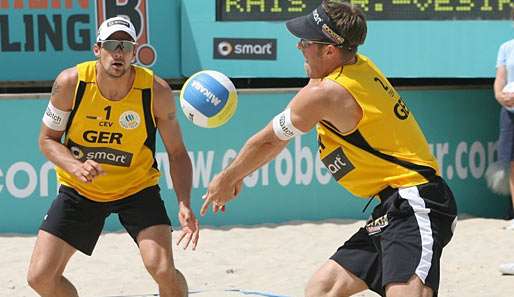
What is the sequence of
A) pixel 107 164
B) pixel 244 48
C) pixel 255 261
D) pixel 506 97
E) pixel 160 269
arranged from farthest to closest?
pixel 244 48 < pixel 506 97 < pixel 255 261 < pixel 107 164 < pixel 160 269

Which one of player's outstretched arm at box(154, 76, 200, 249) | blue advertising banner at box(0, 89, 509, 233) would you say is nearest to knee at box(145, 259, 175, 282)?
player's outstretched arm at box(154, 76, 200, 249)

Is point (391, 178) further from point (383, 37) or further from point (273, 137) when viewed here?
point (383, 37)

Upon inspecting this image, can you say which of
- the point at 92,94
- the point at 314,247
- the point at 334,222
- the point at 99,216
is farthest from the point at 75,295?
the point at 334,222

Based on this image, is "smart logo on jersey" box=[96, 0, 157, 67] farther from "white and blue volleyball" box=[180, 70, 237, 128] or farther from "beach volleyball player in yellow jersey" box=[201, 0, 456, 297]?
"beach volleyball player in yellow jersey" box=[201, 0, 456, 297]

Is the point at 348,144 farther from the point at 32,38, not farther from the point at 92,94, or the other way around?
the point at 32,38

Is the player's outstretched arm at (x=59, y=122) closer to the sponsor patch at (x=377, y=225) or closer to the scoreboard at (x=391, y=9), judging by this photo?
the sponsor patch at (x=377, y=225)

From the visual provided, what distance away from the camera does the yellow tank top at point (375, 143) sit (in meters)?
4.49

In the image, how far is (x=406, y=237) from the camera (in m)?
4.50

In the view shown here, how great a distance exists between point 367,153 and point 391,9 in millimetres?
4948

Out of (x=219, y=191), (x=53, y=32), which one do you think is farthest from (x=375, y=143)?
(x=53, y=32)

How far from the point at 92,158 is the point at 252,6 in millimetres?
3945

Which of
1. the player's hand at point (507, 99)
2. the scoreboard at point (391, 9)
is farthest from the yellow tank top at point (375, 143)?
the scoreboard at point (391, 9)

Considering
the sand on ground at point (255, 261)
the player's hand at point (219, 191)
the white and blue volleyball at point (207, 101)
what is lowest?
the sand on ground at point (255, 261)

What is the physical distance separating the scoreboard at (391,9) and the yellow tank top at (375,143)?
4707 millimetres
